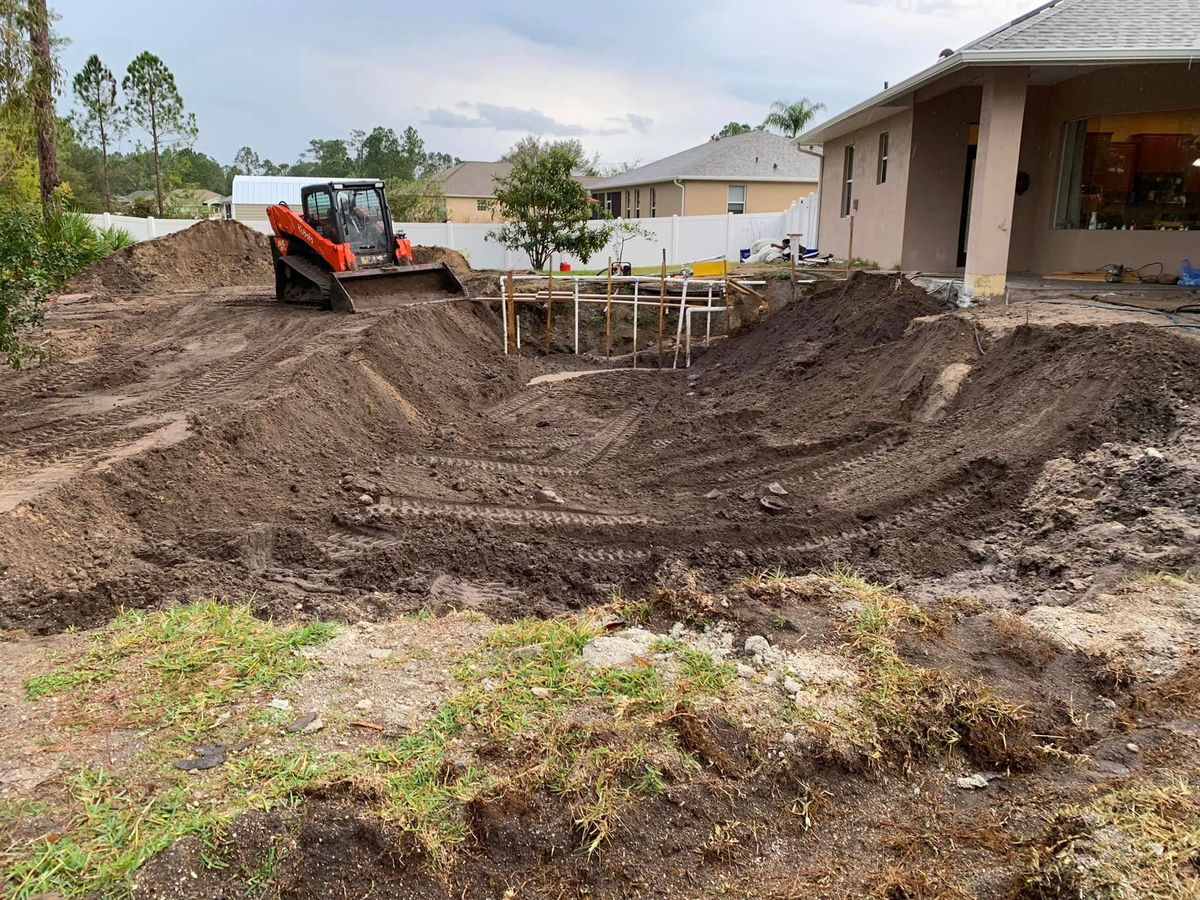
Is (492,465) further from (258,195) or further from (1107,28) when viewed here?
(258,195)

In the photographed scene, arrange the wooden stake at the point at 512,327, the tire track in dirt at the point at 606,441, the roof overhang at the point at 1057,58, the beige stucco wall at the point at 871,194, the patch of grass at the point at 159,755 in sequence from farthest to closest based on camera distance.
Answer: the wooden stake at the point at 512,327, the beige stucco wall at the point at 871,194, the roof overhang at the point at 1057,58, the tire track in dirt at the point at 606,441, the patch of grass at the point at 159,755

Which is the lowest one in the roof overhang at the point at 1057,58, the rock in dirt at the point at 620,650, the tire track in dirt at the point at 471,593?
the tire track in dirt at the point at 471,593

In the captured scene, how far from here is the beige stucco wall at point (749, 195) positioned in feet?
119

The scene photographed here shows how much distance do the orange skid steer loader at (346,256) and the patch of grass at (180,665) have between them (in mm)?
10730

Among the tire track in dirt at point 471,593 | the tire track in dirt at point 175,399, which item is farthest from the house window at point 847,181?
the tire track in dirt at point 471,593

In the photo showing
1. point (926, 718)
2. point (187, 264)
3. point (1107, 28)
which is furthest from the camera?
point (187, 264)

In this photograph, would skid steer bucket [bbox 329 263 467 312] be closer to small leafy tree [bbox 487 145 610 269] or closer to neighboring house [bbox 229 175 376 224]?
small leafy tree [bbox 487 145 610 269]

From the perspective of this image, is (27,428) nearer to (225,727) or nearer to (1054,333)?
(225,727)

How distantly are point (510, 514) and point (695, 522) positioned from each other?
1838 mm

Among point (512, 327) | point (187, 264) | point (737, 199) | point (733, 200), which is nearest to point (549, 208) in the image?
point (512, 327)

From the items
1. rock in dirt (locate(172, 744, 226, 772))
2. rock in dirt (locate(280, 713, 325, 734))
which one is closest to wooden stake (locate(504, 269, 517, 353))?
rock in dirt (locate(280, 713, 325, 734))

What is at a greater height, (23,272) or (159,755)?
(23,272)

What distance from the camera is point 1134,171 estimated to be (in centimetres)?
1294

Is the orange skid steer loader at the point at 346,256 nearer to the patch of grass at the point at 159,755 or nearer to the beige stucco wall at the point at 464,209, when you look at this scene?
the patch of grass at the point at 159,755
